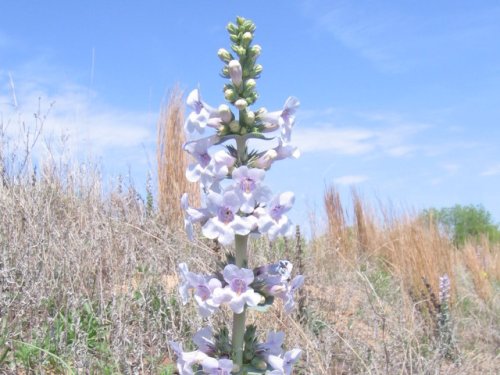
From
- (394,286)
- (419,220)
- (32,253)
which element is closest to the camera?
(32,253)

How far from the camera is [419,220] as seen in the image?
9344 mm

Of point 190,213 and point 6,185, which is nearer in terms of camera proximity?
point 190,213

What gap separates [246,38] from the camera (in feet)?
6.37

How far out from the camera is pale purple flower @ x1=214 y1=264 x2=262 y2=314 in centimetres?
173

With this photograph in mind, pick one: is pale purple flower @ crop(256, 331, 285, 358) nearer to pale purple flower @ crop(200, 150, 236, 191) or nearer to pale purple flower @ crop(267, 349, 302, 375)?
pale purple flower @ crop(267, 349, 302, 375)

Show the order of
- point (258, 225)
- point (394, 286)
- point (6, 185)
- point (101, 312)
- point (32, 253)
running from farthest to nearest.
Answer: point (394, 286), point (6, 185), point (32, 253), point (101, 312), point (258, 225)

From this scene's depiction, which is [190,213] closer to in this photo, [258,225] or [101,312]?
[258,225]

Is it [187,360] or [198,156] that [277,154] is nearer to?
[198,156]

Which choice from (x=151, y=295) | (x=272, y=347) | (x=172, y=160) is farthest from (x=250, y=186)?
(x=172, y=160)

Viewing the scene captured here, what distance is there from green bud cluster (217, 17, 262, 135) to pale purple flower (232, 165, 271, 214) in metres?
0.19

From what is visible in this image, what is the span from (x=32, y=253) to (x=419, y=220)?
21.7ft

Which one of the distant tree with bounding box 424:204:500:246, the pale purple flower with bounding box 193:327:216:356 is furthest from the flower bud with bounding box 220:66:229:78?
the distant tree with bounding box 424:204:500:246

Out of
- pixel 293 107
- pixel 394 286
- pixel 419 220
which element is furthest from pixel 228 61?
pixel 419 220

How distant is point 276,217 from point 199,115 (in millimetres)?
397
